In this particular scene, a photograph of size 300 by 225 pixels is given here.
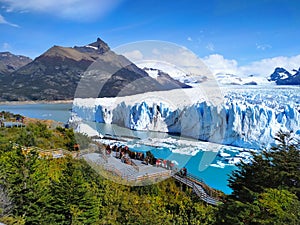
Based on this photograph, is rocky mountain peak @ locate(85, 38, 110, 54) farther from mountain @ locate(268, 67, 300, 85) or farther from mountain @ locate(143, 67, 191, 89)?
mountain @ locate(143, 67, 191, 89)

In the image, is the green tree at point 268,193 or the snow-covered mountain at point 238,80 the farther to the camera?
the snow-covered mountain at point 238,80

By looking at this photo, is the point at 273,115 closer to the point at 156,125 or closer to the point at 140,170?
the point at 156,125

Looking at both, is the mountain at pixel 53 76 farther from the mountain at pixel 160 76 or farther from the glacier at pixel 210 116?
the mountain at pixel 160 76

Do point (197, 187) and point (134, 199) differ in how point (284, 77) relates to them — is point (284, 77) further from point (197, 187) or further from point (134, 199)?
point (134, 199)

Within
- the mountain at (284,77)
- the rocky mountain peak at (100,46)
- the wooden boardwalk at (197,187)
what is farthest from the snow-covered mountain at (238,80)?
the wooden boardwalk at (197,187)

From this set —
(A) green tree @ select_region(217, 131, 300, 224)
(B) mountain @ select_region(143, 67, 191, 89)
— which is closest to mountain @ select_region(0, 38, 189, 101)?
(B) mountain @ select_region(143, 67, 191, 89)

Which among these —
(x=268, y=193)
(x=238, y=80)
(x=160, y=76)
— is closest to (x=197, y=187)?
(x=268, y=193)
